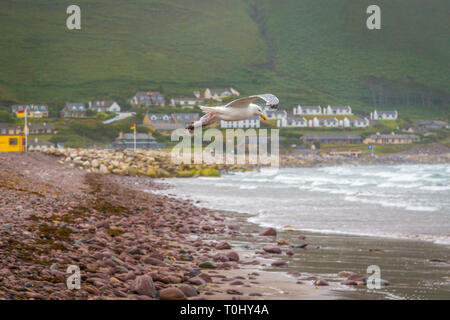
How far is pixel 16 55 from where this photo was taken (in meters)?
193

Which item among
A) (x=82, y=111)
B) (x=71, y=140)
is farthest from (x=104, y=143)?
(x=82, y=111)

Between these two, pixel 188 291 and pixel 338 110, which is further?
pixel 338 110

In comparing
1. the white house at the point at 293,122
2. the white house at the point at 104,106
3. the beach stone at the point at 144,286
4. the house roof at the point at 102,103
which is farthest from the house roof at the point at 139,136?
the beach stone at the point at 144,286

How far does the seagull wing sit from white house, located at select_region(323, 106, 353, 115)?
583 ft

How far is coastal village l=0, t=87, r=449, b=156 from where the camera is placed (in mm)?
119562

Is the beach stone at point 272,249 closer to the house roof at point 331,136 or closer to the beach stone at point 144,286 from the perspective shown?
the beach stone at point 144,286

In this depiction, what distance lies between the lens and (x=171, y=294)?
29.6 feet

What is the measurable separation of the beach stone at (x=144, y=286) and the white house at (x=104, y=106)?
15120 cm

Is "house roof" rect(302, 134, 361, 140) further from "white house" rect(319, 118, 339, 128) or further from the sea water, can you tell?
the sea water

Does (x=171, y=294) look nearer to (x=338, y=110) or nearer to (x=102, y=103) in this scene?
(x=102, y=103)

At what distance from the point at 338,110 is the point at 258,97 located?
7302 inches

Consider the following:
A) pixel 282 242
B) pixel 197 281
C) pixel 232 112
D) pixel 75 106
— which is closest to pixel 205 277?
pixel 197 281
